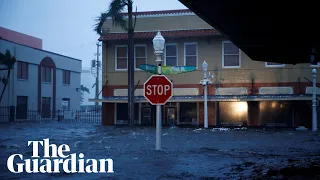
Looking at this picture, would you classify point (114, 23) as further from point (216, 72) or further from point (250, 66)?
point (250, 66)

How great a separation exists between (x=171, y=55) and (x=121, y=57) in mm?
3863

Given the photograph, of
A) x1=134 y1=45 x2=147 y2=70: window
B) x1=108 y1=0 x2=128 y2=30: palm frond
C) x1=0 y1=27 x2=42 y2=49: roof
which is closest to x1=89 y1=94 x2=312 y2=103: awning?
x1=134 y1=45 x2=147 y2=70: window

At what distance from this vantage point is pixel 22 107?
45.6 metres

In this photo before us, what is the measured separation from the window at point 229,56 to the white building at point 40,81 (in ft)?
71.7

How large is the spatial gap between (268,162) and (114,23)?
22195 mm

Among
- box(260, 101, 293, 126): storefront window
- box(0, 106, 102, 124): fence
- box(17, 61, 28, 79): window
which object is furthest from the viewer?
box(17, 61, 28, 79): window

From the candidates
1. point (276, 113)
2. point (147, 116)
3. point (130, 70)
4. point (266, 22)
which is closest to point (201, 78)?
point (147, 116)

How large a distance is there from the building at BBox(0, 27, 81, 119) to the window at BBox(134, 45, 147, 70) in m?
15.4

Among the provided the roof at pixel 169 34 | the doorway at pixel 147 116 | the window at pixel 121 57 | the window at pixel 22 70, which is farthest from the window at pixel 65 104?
the doorway at pixel 147 116

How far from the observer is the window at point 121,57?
1307 inches

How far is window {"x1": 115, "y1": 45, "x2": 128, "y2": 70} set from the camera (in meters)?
33.2

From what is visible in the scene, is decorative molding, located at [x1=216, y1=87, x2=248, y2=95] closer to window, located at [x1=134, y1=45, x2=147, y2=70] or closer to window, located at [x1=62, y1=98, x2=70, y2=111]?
window, located at [x1=134, y1=45, x2=147, y2=70]

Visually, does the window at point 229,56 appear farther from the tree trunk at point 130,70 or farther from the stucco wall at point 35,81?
the stucco wall at point 35,81

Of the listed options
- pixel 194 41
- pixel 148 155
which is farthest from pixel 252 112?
pixel 148 155
